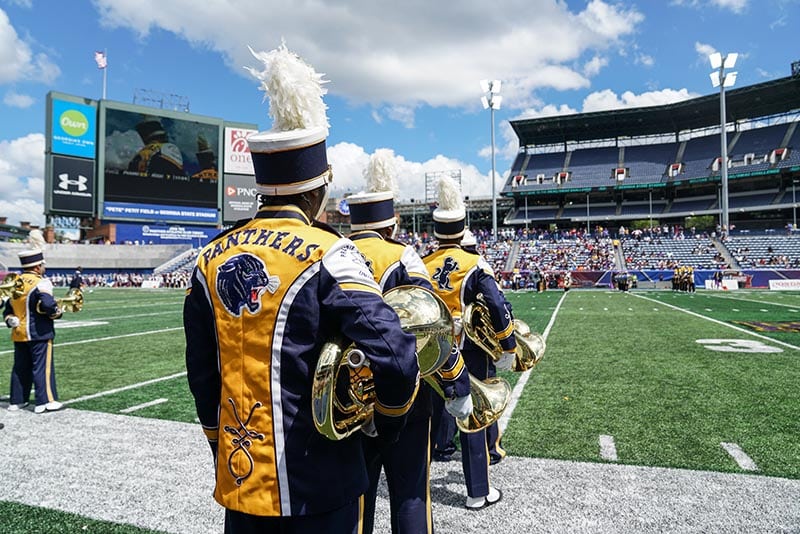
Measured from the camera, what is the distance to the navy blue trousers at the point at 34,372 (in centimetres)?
567

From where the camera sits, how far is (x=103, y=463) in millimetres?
4078

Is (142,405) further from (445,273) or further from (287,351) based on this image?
(287,351)

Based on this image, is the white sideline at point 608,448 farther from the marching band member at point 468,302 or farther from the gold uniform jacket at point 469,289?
the gold uniform jacket at point 469,289

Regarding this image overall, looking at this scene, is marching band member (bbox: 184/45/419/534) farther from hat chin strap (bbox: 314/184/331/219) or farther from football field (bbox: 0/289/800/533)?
football field (bbox: 0/289/800/533)

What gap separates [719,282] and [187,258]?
44.2m

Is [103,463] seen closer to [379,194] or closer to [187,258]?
[379,194]

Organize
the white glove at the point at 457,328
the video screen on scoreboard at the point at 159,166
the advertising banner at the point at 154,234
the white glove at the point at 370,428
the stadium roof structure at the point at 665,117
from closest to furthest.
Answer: the white glove at the point at 370,428, the white glove at the point at 457,328, the video screen on scoreboard at the point at 159,166, the stadium roof structure at the point at 665,117, the advertising banner at the point at 154,234

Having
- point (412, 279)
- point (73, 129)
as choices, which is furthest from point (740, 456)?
point (73, 129)

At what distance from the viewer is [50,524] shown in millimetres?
3080

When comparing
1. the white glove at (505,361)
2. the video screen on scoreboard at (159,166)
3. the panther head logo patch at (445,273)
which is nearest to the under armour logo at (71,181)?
the video screen on scoreboard at (159,166)

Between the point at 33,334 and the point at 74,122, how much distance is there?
1855 inches

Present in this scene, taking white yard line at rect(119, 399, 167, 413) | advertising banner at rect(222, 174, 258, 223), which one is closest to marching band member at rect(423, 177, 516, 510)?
white yard line at rect(119, 399, 167, 413)

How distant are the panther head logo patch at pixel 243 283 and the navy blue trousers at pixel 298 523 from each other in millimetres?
652

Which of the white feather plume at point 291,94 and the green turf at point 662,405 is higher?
the white feather plume at point 291,94
